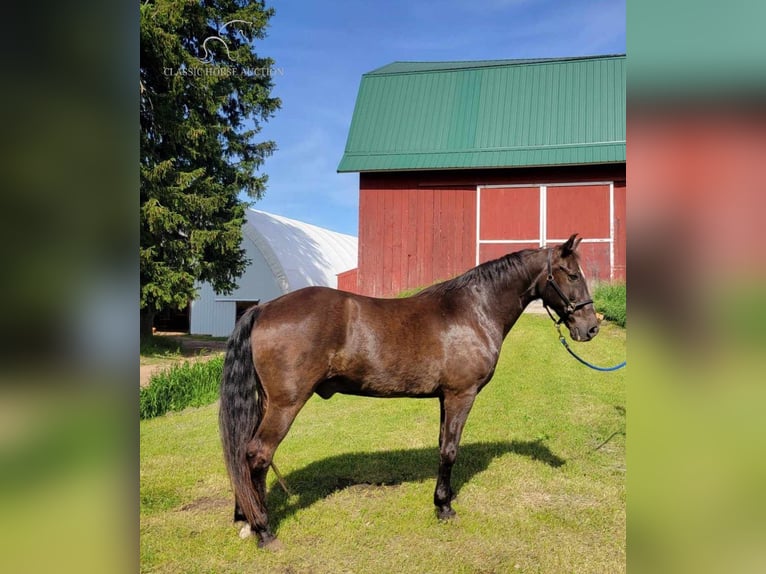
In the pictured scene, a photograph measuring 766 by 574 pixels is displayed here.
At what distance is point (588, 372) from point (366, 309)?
6.04m

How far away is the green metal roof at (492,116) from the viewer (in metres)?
11.9

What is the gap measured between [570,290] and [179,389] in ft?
21.5

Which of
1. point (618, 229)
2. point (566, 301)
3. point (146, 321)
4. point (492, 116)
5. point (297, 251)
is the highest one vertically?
point (492, 116)

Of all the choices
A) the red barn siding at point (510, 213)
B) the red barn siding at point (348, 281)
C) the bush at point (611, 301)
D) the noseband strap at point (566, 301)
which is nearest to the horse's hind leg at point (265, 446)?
the noseband strap at point (566, 301)

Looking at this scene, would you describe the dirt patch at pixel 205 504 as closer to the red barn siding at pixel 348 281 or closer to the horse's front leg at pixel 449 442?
the horse's front leg at pixel 449 442

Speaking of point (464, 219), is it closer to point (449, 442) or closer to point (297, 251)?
point (449, 442)

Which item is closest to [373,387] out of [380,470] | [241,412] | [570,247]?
[241,412]

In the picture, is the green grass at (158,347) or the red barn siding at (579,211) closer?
the red barn siding at (579,211)

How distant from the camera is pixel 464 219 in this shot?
41.1 feet

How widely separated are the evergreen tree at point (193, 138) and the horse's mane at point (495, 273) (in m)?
9.16

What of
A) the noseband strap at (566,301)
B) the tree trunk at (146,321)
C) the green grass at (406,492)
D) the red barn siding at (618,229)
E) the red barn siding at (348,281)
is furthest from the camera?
the red barn siding at (348,281)

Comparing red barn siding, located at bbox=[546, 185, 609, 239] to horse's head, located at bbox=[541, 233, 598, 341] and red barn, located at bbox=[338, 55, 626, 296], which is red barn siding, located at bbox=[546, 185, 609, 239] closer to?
red barn, located at bbox=[338, 55, 626, 296]
